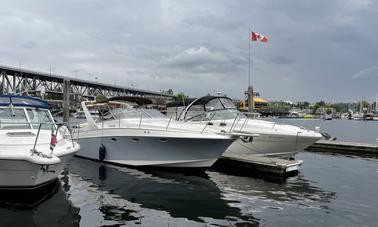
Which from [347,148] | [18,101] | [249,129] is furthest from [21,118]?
[347,148]

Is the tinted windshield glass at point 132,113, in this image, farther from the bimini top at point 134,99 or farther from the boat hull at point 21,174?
the boat hull at point 21,174

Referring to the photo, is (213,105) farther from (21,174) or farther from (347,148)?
(21,174)

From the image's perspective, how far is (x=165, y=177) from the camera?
13812mm

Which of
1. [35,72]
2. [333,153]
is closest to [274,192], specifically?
[333,153]

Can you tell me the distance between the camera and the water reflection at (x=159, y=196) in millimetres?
9195

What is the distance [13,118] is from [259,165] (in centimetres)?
989

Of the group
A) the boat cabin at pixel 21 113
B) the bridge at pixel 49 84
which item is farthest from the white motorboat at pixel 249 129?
the bridge at pixel 49 84

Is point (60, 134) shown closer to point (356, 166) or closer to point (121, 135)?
point (121, 135)

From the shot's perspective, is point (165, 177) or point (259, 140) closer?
point (165, 177)

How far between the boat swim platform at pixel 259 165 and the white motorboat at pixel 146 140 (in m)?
2.20

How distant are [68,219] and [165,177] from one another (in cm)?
546

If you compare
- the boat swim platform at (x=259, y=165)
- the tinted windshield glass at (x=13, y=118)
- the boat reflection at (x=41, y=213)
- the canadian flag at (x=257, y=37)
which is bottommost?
the boat reflection at (x=41, y=213)

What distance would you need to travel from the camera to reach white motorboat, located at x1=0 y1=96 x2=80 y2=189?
874 cm

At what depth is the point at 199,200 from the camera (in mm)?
10852
